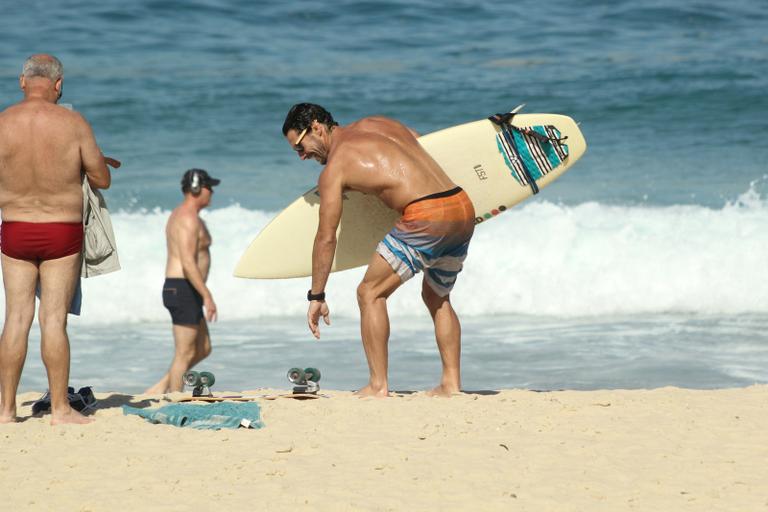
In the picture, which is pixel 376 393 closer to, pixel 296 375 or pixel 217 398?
pixel 296 375

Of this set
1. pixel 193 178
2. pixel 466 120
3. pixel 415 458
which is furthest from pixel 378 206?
pixel 466 120

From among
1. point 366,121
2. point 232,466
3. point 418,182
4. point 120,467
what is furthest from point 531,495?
point 366,121

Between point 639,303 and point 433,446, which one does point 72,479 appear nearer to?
point 433,446

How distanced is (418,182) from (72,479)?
7.22ft

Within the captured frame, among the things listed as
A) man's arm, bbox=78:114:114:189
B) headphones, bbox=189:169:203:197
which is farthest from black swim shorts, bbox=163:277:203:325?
man's arm, bbox=78:114:114:189

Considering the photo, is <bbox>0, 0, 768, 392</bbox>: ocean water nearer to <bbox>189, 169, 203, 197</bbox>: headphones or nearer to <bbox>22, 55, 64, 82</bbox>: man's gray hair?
<bbox>189, 169, 203, 197</bbox>: headphones

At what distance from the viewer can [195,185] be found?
7371 mm

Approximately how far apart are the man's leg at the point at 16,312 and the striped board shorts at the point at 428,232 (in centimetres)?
165

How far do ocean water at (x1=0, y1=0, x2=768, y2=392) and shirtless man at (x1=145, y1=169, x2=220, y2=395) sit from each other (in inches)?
16.1

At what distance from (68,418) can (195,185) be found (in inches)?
104

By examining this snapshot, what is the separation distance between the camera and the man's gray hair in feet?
16.0

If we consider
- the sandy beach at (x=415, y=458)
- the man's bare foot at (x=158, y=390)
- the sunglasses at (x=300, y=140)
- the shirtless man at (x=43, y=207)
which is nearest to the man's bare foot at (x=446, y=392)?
the sandy beach at (x=415, y=458)

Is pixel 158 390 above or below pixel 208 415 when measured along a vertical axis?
below

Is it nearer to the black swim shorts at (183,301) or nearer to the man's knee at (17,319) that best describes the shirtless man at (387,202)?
the man's knee at (17,319)
